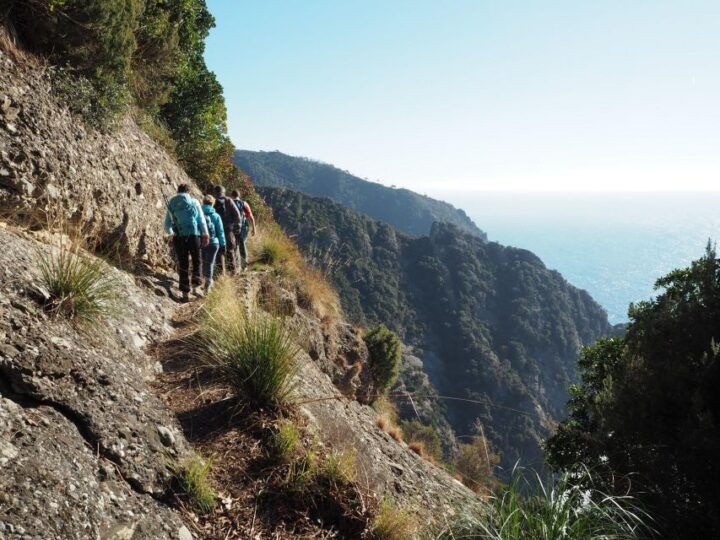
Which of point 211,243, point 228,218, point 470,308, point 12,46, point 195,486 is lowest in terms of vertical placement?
point 470,308

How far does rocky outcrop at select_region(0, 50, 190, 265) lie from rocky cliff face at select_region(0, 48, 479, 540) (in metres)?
0.03

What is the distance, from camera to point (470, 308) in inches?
4931

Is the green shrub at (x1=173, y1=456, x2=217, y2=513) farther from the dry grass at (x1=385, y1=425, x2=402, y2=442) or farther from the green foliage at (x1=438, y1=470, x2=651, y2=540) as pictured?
the dry grass at (x1=385, y1=425, x2=402, y2=442)

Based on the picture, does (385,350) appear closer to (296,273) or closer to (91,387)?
(296,273)

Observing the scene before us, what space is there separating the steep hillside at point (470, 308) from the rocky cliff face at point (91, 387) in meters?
81.1

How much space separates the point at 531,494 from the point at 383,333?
21.2m

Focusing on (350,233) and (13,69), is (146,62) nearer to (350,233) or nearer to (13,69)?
(13,69)

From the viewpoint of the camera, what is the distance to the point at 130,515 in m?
2.71

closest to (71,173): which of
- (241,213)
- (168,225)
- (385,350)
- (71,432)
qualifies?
(168,225)

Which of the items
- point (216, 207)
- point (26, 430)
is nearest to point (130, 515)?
point (26, 430)

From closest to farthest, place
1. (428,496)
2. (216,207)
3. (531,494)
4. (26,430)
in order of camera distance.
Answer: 1. (26,430)
2. (531,494)
3. (428,496)
4. (216,207)

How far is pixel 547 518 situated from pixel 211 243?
7208 millimetres

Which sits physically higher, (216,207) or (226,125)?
(226,125)

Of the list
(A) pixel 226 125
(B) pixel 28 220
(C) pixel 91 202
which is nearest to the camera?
(B) pixel 28 220
